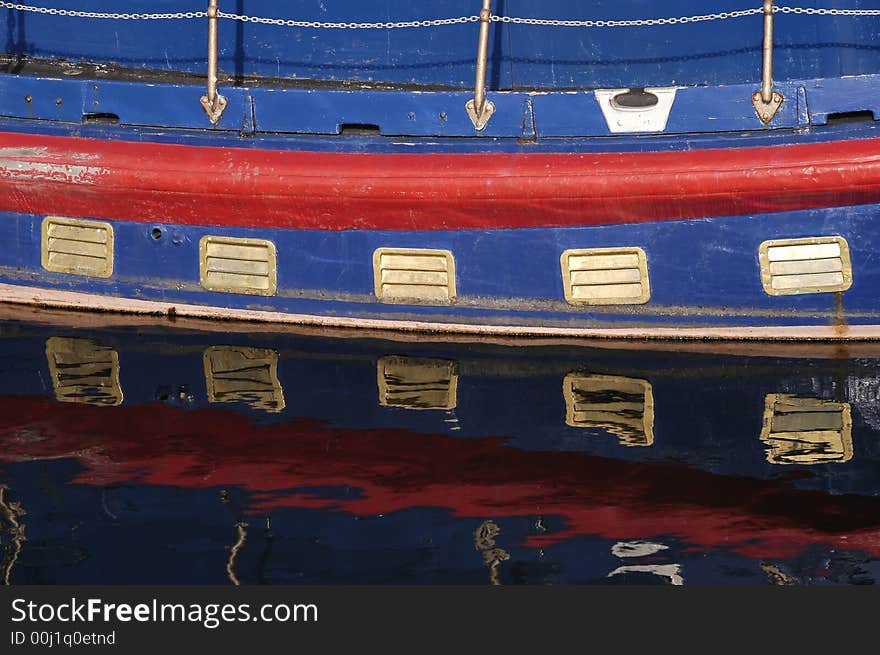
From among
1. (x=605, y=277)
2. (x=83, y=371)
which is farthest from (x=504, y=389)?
(x=83, y=371)

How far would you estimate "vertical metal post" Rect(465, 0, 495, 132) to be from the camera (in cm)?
843

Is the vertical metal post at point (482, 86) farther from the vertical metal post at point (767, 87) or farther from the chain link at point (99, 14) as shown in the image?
→ the chain link at point (99, 14)

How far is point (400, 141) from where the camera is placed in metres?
8.67

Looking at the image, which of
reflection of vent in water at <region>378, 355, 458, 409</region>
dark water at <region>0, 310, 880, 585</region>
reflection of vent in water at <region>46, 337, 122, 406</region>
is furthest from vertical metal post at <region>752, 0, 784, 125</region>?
Answer: reflection of vent in water at <region>46, 337, 122, 406</region>

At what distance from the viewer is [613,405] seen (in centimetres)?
791

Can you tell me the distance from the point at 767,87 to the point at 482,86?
1.35 meters

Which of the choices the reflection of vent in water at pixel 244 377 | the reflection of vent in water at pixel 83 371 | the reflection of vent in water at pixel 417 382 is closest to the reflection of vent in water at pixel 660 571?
the reflection of vent in water at pixel 417 382

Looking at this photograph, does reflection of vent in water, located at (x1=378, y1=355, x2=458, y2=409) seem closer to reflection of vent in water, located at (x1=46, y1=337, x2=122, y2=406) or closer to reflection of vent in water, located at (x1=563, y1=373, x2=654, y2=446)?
reflection of vent in water, located at (x1=563, y1=373, x2=654, y2=446)

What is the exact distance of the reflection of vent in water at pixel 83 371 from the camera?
808 centimetres

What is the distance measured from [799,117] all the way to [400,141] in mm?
Answer: 1932

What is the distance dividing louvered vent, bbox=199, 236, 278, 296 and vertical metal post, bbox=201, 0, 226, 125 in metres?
0.63

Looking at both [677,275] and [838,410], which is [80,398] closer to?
[677,275]

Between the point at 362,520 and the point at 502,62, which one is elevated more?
the point at 502,62

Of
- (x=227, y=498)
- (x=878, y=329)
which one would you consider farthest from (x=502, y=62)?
(x=227, y=498)
